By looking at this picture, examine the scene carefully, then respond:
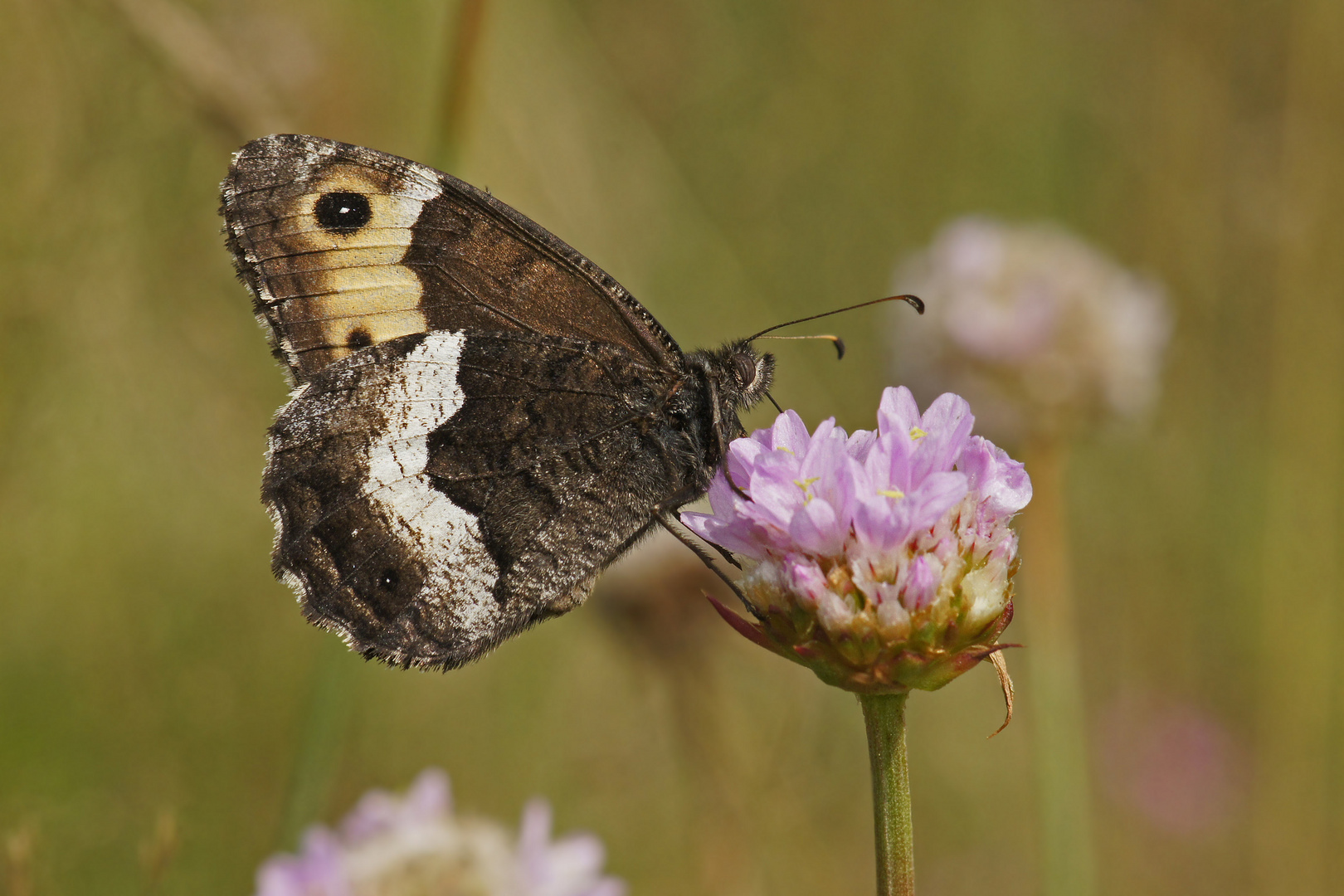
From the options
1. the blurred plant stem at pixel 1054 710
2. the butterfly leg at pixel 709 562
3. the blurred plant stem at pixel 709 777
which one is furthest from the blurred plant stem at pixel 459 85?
the blurred plant stem at pixel 1054 710

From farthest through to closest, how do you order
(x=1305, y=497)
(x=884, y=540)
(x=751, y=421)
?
(x=751, y=421) < (x=1305, y=497) < (x=884, y=540)

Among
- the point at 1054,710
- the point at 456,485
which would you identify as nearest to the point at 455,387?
the point at 456,485

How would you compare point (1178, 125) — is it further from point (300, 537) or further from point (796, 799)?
point (300, 537)

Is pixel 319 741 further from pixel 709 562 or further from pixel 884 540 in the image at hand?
pixel 884 540

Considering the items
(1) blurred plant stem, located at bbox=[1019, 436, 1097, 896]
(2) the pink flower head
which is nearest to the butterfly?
(2) the pink flower head

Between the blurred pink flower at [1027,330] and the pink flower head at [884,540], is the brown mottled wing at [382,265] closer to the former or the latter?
the pink flower head at [884,540]

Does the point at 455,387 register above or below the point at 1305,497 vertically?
below
